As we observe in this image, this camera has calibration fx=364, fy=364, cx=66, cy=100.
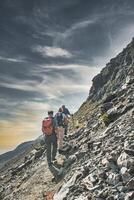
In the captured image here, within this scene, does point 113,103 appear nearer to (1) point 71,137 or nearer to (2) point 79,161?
(1) point 71,137

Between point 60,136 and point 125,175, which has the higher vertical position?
point 60,136

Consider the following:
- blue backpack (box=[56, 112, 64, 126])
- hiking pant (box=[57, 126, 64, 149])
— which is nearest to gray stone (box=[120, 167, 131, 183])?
hiking pant (box=[57, 126, 64, 149])

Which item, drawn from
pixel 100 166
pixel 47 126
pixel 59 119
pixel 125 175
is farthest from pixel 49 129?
pixel 125 175

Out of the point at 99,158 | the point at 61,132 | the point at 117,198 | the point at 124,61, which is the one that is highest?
the point at 124,61

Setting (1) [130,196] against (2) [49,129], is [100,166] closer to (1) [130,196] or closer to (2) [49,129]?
(1) [130,196]

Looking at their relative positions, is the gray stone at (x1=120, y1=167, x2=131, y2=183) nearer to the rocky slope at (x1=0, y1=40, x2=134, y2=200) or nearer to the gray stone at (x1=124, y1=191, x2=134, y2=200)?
the rocky slope at (x1=0, y1=40, x2=134, y2=200)

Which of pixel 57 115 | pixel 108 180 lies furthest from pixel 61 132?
pixel 108 180

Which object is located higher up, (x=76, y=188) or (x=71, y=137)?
(x=71, y=137)

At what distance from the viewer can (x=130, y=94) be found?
29141 millimetres

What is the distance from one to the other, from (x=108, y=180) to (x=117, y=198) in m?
1.64

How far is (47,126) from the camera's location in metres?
25.6

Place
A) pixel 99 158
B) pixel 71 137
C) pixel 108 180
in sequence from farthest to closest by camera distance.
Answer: pixel 71 137 → pixel 99 158 → pixel 108 180

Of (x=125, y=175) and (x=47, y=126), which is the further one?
(x=47, y=126)

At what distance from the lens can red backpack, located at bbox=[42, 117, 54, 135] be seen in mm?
25625
